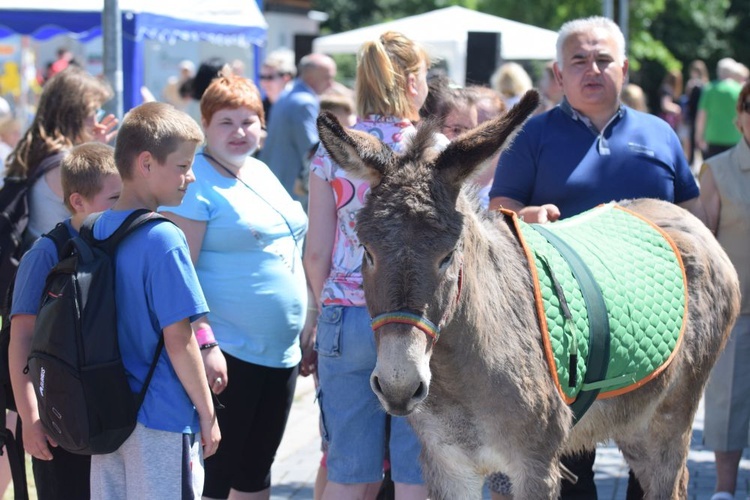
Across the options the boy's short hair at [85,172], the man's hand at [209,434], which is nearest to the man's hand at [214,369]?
the man's hand at [209,434]

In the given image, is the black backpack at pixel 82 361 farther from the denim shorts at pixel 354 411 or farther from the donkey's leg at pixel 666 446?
the donkey's leg at pixel 666 446

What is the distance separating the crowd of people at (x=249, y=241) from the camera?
3.45 meters

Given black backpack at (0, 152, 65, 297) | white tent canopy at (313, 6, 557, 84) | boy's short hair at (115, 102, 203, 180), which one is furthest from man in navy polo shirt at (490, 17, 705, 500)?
white tent canopy at (313, 6, 557, 84)

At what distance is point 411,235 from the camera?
318 cm

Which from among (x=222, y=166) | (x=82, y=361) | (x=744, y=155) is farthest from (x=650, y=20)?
(x=82, y=361)

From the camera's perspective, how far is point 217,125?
452 cm

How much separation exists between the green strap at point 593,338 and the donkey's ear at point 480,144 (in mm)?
809

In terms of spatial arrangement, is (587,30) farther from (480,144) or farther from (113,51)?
(113,51)

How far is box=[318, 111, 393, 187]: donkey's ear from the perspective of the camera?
131 inches

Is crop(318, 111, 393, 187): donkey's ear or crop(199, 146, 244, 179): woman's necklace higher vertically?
crop(318, 111, 393, 187): donkey's ear

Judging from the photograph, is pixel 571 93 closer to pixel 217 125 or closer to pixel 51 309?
pixel 217 125

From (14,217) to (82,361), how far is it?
1910mm

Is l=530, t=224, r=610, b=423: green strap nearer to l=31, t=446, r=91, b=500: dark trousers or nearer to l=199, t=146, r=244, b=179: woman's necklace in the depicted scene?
l=199, t=146, r=244, b=179: woman's necklace

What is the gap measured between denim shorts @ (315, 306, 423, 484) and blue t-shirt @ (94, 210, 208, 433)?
0.88m
